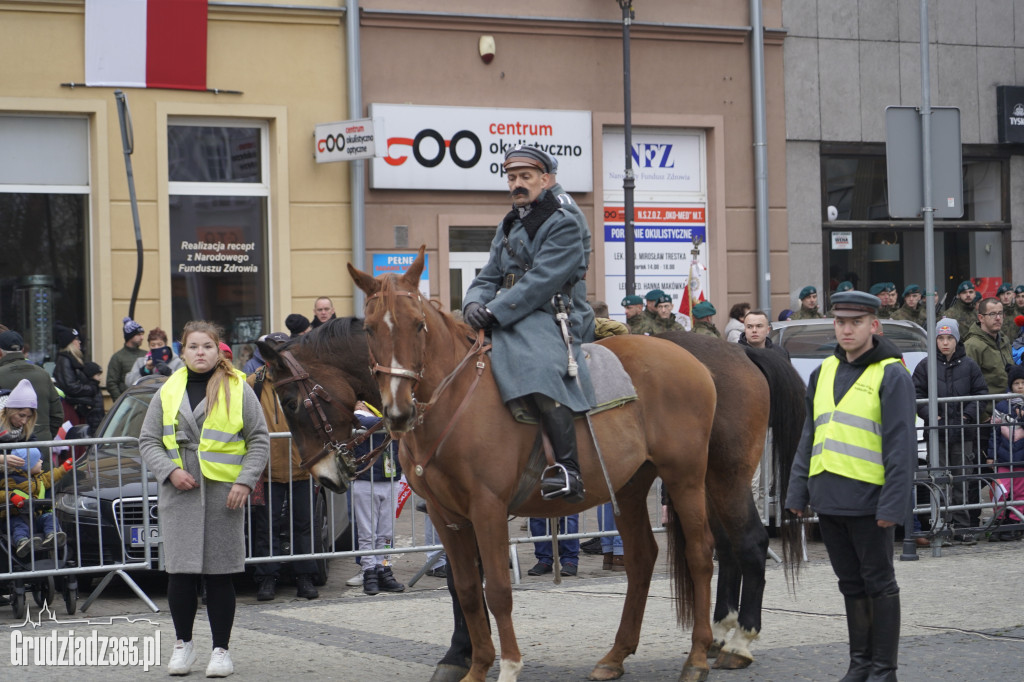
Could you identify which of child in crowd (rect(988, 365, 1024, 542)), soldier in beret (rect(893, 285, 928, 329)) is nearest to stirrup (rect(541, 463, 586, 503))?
child in crowd (rect(988, 365, 1024, 542))

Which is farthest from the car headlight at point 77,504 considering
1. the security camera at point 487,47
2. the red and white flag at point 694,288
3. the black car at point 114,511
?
the red and white flag at point 694,288

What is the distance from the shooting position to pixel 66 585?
9.69 metres

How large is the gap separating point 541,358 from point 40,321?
444 inches

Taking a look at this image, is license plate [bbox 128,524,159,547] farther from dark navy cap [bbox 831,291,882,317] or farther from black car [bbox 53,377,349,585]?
dark navy cap [bbox 831,291,882,317]

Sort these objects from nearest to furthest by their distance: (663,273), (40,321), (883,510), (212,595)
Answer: (883,510) → (212,595) → (40,321) → (663,273)

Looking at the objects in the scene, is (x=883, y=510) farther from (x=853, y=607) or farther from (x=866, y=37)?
(x=866, y=37)

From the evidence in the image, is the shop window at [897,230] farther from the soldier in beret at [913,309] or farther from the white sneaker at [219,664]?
the white sneaker at [219,664]

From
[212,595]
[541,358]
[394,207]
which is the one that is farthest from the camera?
[394,207]

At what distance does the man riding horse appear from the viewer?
22.8 ft

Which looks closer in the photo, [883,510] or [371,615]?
[883,510]

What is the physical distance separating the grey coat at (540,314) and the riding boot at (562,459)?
0.27ft

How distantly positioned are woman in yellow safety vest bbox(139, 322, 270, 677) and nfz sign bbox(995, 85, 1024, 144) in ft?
53.1

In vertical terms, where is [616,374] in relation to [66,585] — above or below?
above

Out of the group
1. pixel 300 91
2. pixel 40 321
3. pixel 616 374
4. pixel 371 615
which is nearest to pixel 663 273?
pixel 300 91
